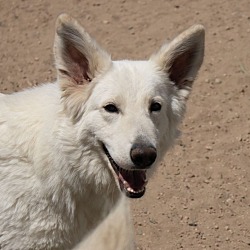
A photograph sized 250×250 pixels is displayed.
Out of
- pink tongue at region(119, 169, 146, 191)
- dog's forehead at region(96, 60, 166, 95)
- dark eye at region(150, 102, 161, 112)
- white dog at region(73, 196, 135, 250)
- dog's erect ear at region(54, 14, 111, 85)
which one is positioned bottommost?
white dog at region(73, 196, 135, 250)

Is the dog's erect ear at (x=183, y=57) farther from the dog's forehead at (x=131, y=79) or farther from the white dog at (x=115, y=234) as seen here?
the white dog at (x=115, y=234)

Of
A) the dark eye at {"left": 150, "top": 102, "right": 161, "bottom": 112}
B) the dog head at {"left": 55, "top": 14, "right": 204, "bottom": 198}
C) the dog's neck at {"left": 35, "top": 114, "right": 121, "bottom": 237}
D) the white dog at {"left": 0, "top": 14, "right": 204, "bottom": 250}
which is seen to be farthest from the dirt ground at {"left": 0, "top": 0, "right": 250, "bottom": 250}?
the dark eye at {"left": 150, "top": 102, "right": 161, "bottom": 112}

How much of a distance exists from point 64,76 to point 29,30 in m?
4.18

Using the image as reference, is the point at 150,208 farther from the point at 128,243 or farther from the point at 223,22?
the point at 223,22

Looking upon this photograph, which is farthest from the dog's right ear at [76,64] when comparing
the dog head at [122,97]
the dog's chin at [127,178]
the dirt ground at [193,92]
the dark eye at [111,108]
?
the dirt ground at [193,92]

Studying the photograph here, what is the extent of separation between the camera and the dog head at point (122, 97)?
421 cm

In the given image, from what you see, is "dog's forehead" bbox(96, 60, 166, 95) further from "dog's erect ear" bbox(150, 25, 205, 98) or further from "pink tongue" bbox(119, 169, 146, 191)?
"pink tongue" bbox(119, 169, 146, 191)

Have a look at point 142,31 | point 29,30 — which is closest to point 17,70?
point 29,30

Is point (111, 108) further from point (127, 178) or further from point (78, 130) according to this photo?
point (127, 178)

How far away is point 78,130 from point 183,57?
35.6 inches

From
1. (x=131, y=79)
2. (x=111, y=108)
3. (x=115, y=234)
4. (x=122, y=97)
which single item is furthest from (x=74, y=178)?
(x=115, y=234)

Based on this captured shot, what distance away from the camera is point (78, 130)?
444 cm

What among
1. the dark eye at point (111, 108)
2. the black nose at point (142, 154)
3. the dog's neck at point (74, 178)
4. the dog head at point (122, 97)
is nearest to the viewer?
the black nose at point (142, 154)

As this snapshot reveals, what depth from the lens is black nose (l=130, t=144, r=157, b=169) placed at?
4059 mm
